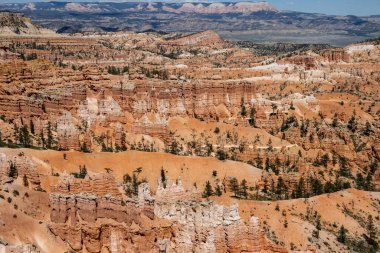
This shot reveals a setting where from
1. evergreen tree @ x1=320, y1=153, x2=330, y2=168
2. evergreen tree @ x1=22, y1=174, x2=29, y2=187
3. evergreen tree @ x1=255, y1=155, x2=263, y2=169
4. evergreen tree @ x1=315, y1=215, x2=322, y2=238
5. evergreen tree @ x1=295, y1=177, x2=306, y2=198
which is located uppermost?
evergreen tree @ x1=22, y1=174, x2=29, y2=187

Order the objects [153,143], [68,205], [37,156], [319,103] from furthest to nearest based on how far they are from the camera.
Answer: [319,103] < [153,143] < [37,156] < [68,205]

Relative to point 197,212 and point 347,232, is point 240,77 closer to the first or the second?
point 347,232

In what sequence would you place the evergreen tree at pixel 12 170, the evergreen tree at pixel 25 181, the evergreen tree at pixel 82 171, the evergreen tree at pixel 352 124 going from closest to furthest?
the evergreen tree at pixel 12 170, the evergreen tree at pixel 25 181, the evergreen tree at pixel 82 171, the evergreen tree at pixel 352 124

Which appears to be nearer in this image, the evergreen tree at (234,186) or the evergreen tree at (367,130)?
the evergreen tree at (234,186)

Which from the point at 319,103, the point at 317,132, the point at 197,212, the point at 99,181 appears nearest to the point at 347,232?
the point at 197,212

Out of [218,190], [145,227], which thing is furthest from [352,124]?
[145,227]

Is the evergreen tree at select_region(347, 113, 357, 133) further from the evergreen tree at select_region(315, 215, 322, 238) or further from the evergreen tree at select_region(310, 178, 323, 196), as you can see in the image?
the evergreen tree at select_region(315, 215, 322, 238)

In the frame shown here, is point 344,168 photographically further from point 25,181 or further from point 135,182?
point 25,181

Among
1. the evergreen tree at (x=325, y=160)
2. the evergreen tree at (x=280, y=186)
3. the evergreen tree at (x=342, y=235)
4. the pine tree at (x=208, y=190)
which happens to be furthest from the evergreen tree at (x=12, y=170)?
the evergreen tree at (x=325, y=160)

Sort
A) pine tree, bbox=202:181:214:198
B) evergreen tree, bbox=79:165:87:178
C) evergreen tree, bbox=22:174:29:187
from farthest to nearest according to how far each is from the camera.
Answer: pine tree, bbox=202:181:214:198, evergreen tree, bbox=79:165:87:178, evergreen tree, bbox=22:174:29:187

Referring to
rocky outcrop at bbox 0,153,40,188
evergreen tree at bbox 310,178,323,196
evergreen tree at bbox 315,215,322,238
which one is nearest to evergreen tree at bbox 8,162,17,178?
rocky outcrop at bbox 0,153,40,188

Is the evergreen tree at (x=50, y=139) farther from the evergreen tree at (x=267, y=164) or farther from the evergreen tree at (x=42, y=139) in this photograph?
the evergreen tree at (x=267, y=164)
